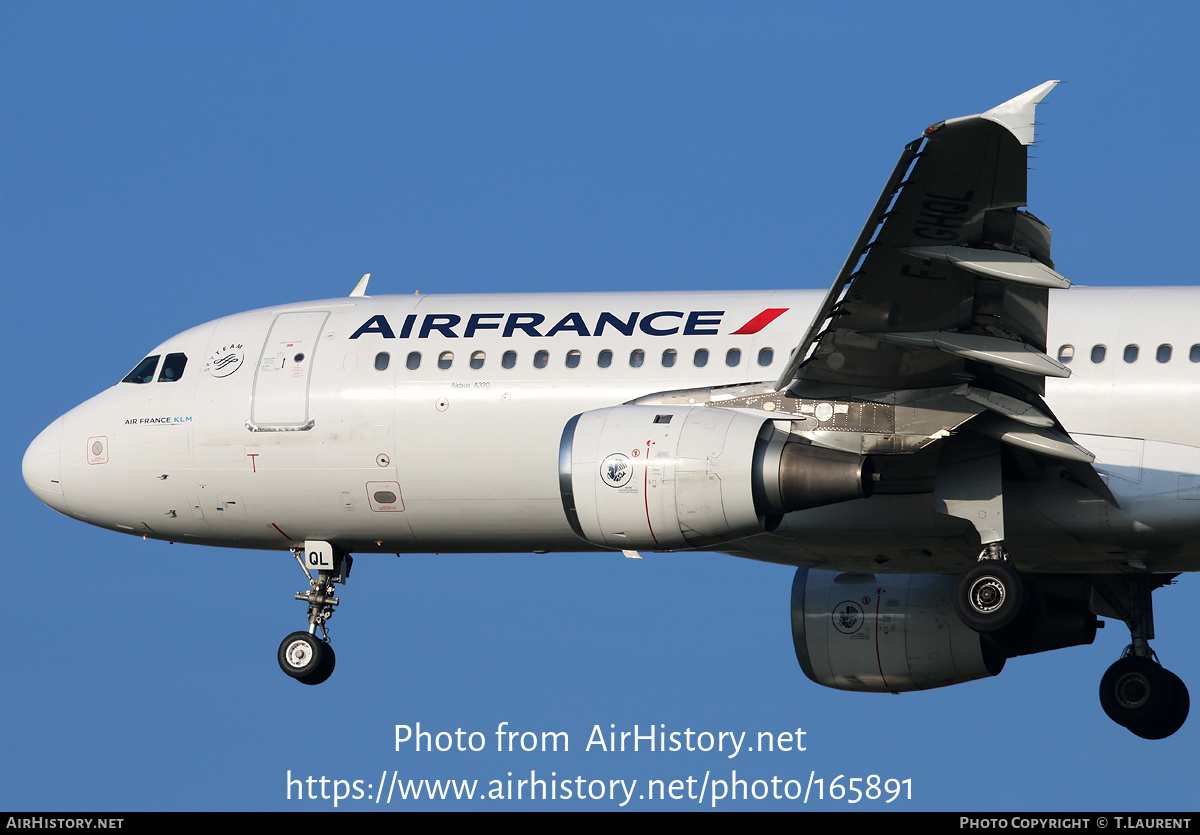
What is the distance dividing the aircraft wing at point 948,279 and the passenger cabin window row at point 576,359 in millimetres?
2073

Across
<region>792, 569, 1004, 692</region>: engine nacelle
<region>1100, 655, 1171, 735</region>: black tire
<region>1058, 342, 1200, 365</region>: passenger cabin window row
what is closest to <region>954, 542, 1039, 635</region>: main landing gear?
<region>1058, 342, 1200, 365</region>: passenger cabin window row

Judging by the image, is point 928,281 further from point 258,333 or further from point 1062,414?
point 258,333

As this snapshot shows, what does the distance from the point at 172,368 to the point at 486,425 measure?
16.0 ft

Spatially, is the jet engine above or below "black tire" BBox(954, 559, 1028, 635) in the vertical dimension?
above

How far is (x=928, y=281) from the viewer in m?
15.9

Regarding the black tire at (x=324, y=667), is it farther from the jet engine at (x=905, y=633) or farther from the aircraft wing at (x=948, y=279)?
the aircraft wing at (x=948, y=279)

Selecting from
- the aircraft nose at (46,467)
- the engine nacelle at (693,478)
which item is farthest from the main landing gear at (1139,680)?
the aircraft nose at (46,467)

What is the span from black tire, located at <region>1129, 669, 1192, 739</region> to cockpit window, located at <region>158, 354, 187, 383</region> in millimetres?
13142

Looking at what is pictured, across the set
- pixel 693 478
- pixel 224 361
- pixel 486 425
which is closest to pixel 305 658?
pixel 224 361

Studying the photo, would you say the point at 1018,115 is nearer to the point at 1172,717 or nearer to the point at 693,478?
the point at 693,478

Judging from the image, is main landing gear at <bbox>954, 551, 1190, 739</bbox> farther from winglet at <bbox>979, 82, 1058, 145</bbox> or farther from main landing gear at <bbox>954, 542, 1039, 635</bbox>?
winglet at <bbox>979, 82, 1058, 145</bbox>

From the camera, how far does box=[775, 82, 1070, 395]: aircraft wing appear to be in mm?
14625
